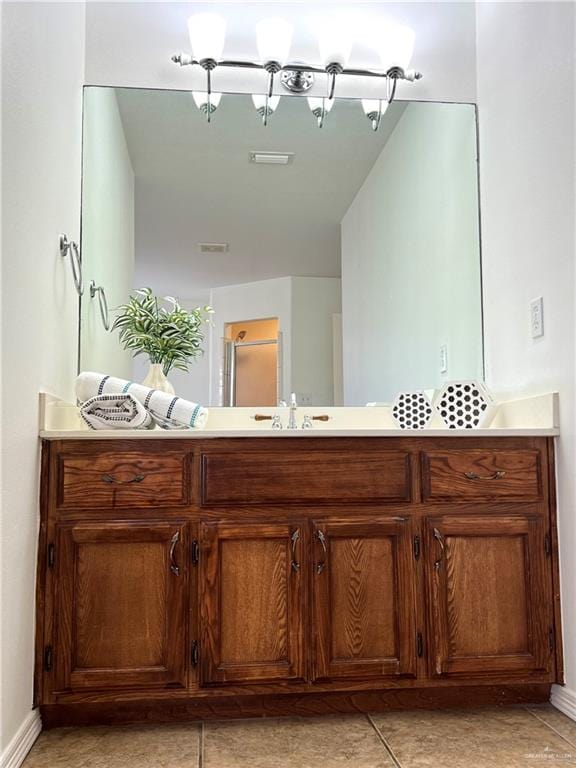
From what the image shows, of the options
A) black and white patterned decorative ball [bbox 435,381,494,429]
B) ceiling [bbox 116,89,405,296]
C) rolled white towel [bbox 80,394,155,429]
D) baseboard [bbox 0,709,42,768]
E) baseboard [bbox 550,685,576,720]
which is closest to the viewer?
baseboard [bbox 0,709,42,768]

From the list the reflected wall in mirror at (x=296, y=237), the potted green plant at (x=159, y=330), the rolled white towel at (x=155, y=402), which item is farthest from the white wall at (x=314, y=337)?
the rolled white towel at (x=155, y=402)

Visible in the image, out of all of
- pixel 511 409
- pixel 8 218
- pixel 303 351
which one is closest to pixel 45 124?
pixel 8 218

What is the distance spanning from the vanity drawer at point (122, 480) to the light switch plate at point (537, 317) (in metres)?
1.13

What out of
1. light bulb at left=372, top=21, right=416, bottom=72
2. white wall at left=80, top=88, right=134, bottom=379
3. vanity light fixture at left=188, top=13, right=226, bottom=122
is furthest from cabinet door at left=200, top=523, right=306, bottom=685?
light bulb at left=372, top=21, right=416, bottom=72

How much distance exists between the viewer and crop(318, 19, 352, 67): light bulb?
2496 millimetres

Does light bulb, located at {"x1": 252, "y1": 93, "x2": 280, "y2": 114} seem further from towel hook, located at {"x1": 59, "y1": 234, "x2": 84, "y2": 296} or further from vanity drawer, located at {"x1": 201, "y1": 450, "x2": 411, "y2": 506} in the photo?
vanity drawer, located at {"x1": 201, "y1": 450, "x2": 411, "y2": 506}

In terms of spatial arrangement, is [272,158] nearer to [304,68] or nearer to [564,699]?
[304,68]

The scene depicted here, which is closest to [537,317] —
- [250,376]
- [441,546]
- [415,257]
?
[415,257]

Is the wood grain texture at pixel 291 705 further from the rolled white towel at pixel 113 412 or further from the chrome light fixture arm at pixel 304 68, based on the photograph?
the chrome light fixture arm at pixel 304 68

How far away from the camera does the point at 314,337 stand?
2.54 meters

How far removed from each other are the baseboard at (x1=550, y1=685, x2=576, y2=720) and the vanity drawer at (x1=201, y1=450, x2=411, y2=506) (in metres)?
0.67

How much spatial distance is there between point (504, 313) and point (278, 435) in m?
0.98

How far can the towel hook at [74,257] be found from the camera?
2118 millimetres

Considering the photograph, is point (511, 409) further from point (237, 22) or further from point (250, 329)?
point (237, 22)
